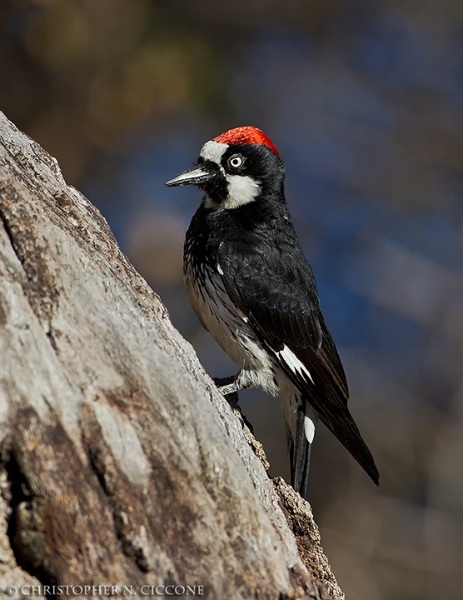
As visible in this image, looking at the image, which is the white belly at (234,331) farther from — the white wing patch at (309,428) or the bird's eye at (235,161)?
the bird's eye at (235,161)

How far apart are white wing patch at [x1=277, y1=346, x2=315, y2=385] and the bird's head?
2.69 ft

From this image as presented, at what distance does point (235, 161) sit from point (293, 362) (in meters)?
1.10

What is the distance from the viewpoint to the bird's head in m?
5.02

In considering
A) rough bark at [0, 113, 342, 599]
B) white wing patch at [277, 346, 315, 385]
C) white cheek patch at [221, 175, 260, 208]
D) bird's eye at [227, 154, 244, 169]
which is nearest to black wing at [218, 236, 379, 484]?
white wing patch at [277, 346, 315, 385]

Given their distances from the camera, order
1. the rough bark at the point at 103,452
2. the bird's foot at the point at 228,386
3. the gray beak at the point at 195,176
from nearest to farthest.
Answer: the rough bark at the point at 103,452, the bird's foot at the point at 228,386, the gray beak at the point at 195,176

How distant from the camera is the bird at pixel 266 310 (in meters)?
4.62

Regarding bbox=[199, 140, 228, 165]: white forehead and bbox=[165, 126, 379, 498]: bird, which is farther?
bbox=[199, 140, 228, 165]: white forehead

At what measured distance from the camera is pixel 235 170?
505cm

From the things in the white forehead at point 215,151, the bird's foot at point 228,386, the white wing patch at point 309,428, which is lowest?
the bird's foot at point 228,386

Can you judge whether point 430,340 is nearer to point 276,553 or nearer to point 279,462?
point 279,462

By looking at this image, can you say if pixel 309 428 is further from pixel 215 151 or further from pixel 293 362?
pixel 215 151

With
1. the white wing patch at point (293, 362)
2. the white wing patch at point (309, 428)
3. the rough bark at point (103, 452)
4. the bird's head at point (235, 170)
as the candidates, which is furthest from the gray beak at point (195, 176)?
the rough bark at point (103, 452)

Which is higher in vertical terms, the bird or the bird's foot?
the bird

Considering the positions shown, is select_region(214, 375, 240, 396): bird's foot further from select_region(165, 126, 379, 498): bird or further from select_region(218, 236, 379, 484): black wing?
select_region(218, 236, 379, 484): black wing
